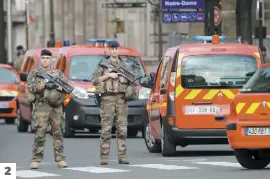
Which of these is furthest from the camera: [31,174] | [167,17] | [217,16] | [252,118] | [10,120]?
[167,17]

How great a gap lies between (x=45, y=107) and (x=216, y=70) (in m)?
3.46

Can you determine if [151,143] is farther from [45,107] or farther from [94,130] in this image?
[94,130]

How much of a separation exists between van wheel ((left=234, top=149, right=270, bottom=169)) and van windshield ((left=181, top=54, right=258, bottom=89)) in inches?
138

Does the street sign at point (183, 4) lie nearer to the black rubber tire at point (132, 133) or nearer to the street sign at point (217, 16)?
the street sign at point (217, 16)

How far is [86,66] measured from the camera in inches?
1172

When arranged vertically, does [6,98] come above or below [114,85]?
below

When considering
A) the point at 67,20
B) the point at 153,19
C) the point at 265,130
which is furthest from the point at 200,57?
the point at 67,20

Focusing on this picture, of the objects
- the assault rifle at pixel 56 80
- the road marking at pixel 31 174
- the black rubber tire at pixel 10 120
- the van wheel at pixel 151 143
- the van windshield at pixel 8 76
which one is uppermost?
the assault rifle at pixel 56 80

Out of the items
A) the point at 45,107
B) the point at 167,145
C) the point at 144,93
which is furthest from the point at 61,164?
the point at 144,93

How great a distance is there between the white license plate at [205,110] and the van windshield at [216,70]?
0.32 m

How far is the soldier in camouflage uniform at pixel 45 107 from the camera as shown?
66.5 feet

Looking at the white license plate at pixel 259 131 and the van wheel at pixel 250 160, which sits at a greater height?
the white license plate at pixel 259 131

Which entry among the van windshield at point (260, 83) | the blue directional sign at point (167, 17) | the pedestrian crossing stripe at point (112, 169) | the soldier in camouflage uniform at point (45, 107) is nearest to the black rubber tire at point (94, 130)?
the pedestrian crossing stripe at point (112, 169)

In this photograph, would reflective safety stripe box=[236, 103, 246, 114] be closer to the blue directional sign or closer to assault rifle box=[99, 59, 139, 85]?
assault rifle box=[99, 59, 139, 85]
